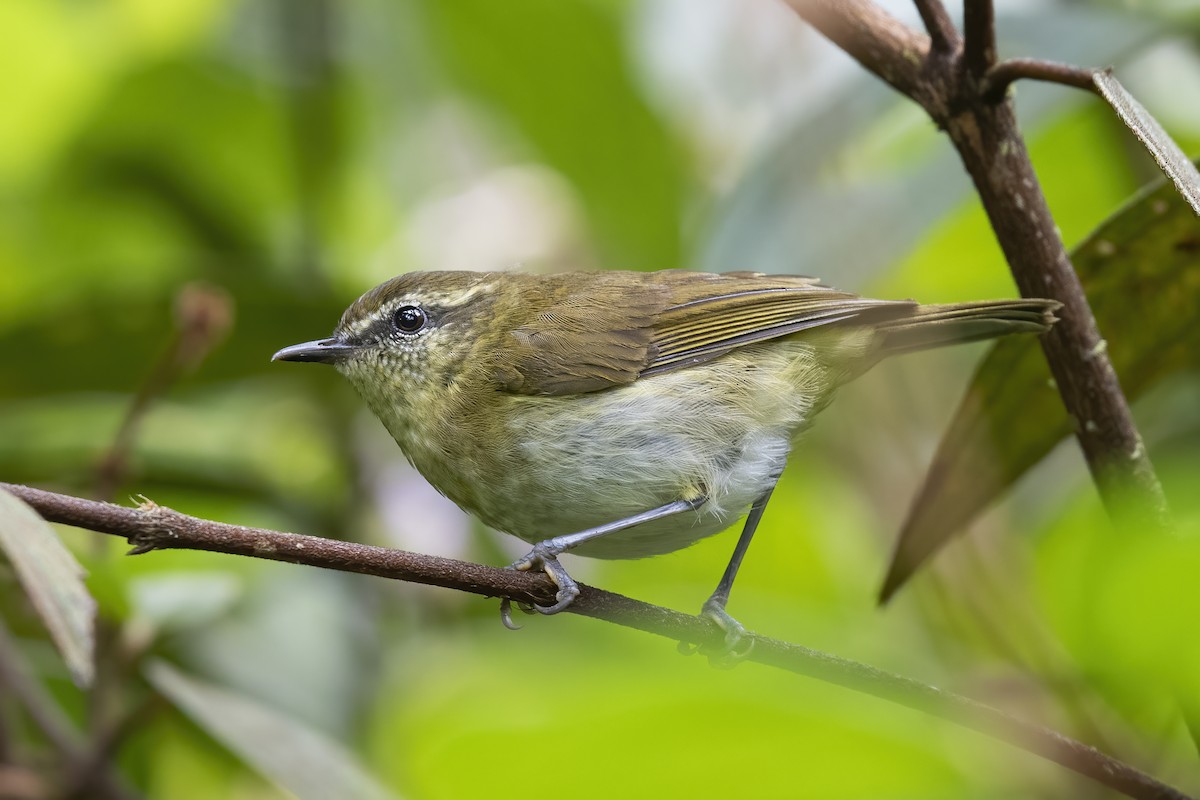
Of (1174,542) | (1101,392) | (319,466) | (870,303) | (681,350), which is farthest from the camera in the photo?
(319,466)

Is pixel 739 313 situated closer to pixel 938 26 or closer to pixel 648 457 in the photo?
pixel 648 457

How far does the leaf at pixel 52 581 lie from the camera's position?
1.26m

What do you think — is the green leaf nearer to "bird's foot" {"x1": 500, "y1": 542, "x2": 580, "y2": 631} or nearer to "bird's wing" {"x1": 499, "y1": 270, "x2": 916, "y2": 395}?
"bird's wing" {"x1": 499, "y1": 270, "x2": 916, "y2": 395}

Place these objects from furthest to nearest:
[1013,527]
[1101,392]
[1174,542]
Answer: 1. [1013,527]
2. [1101,392]
3. [1174,542]

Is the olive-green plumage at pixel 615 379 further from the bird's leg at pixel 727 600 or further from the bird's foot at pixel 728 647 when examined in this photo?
the bird's foot at pixel 728 647

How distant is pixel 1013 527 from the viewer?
11.2 feet

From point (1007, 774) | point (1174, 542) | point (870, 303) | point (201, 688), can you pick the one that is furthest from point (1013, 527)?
point (1174, 542)

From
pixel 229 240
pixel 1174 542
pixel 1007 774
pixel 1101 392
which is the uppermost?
pixel 229 240

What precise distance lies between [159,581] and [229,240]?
5.18 ft

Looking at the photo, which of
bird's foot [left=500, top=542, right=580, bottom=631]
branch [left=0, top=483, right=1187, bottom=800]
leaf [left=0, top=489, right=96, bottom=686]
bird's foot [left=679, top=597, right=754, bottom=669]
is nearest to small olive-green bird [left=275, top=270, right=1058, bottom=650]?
bird's foot [left=679, top=597, right=754, bottom=669]

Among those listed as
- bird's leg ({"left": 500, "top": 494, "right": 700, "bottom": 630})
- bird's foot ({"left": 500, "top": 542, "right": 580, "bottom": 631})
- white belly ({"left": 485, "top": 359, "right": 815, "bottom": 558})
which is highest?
white belly ({"left": 485, "top": 359, "right": 815, "bottom": 558})

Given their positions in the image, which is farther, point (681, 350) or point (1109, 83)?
point (681, 350)

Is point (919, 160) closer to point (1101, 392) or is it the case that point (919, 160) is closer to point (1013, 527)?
point (1013, 527)

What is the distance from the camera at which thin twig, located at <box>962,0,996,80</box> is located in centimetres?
188
